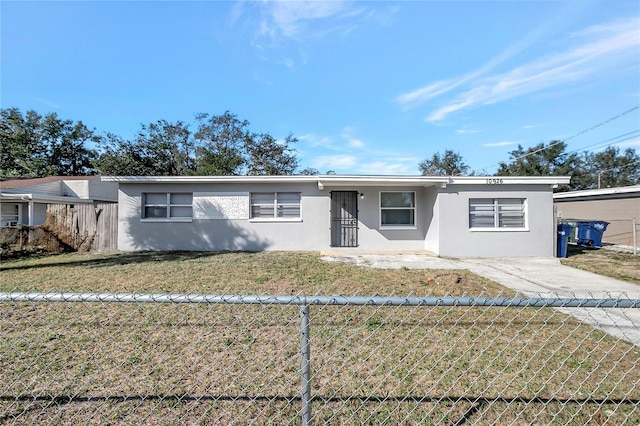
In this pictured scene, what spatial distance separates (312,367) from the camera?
10.1 ft

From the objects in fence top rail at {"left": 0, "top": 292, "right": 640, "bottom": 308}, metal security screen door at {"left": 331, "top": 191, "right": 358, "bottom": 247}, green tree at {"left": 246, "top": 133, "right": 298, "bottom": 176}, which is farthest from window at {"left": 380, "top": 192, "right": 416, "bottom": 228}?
green tree at {"left": 246, "top": 133, "right": 298, "bottom": 176}

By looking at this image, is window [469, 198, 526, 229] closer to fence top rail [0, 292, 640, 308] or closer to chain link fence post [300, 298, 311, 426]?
fence top rail [0, 292, 640, 308]

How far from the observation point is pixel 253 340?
369 cm

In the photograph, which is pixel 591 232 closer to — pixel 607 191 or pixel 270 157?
pixel 607 191

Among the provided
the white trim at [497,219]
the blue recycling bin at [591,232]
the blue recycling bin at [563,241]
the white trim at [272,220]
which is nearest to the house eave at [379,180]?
the white trim at [497,219]

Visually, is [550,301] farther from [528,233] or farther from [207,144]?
[207,144]

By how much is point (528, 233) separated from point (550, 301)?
38.8ft

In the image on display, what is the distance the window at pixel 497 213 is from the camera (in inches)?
459

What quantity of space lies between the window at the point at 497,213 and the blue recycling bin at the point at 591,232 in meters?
5.54

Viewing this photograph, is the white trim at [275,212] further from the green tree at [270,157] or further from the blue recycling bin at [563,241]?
the green tree at [270,157]

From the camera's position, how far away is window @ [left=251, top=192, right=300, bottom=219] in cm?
1265

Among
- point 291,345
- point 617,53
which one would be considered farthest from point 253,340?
point 617,53

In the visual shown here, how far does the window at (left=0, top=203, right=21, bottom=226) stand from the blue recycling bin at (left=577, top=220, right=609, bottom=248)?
3147 centimetres

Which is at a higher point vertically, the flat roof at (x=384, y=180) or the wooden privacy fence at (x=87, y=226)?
the flat roof at (x=384, y=180)
